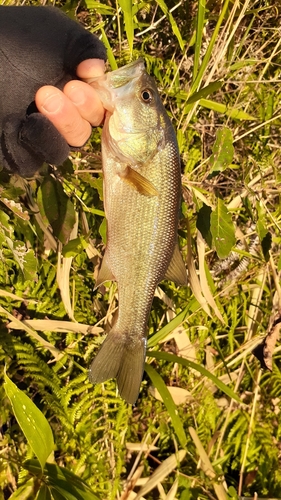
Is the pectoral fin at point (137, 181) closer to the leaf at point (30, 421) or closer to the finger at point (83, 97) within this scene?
the finger at point (83, 97)

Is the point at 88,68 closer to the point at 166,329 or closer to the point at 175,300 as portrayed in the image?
the point at 166,329

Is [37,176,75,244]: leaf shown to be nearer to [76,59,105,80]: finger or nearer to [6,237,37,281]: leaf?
[6,237,37,281]: leaf

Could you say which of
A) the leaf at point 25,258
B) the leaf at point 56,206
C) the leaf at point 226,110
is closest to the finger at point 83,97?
the leaf at point 56,206

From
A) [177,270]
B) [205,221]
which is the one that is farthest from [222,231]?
[177,270]

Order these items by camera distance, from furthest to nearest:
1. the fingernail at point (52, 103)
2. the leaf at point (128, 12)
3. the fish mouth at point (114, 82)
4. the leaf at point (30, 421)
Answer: the leaf at point (128, 12) → the leaf at point (30, 421) → the fish mouth at point (114, 82) → the fingernail at point (52, 103)

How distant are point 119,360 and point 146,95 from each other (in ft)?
2.94

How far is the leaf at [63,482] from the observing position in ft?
5.98

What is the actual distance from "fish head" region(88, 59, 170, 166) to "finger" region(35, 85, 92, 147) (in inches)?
3.9

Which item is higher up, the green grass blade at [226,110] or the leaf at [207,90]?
the leaf at [207,90]

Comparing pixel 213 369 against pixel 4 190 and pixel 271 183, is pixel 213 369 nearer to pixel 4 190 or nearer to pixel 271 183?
pixel 271 183

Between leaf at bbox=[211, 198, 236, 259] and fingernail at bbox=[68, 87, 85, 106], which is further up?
fingernail at bbox=[68, 87, 85, 106]

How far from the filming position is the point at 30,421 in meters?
1.68

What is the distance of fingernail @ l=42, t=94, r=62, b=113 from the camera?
136 cm

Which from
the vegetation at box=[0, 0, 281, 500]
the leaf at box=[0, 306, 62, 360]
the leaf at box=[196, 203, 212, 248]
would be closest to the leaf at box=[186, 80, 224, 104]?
the vegetation at box=[0, 0, 281, 500]
